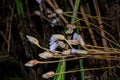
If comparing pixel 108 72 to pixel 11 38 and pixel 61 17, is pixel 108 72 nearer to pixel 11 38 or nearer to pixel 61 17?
pixel 61 17

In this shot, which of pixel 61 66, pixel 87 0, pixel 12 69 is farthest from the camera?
pixel 12 69

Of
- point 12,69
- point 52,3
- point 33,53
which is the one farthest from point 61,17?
point 12,69

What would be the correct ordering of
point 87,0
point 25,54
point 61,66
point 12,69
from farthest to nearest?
point 12,69
point 25,54
point 87,0
point 61,66

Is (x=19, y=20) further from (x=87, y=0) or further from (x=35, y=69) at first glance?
(x=87, y=0)

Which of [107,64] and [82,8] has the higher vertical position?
[82,8]

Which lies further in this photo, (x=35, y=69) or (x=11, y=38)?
(x=11, y=38)

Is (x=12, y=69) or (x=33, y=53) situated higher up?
(x=33, y=53)

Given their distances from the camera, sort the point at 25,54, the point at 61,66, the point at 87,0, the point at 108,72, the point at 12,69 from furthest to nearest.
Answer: the point at 12,69 < the point at 25,54 < the point at 87,0 < the point at 108,72 < the point at 61,66

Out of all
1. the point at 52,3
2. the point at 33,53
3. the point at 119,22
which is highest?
the point at 52,3

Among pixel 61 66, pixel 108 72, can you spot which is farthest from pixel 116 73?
pixel 61 66
